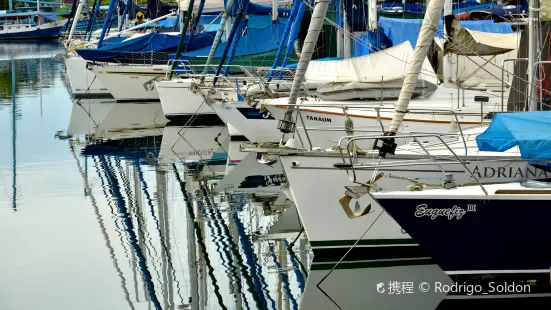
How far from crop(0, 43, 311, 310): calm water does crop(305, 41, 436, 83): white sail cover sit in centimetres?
414

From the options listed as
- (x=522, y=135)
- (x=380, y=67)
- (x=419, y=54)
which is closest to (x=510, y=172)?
(x=522, y=135)

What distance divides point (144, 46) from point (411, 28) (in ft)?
42.3

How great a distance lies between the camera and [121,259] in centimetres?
1705

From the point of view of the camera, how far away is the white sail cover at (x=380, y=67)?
26.2 metres

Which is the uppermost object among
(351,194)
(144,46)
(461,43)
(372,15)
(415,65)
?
(415,65)

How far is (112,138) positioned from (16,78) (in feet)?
82.6

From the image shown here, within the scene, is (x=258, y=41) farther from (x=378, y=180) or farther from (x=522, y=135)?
(x=522, y=135)

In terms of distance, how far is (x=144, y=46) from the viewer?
136 feet

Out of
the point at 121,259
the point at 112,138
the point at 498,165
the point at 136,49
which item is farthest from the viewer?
the point at 136,49

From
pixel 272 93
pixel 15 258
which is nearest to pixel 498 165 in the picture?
pixel 15 258

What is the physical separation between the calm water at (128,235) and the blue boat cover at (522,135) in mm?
3328

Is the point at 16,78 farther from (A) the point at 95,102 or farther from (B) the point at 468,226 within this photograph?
(B) the point at 468,226

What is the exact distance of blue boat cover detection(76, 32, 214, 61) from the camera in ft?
128

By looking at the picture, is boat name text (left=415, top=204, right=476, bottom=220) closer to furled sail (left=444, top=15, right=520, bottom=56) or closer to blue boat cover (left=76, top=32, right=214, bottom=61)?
furled sail (left=444, top=15, right=520, bottom=56)
